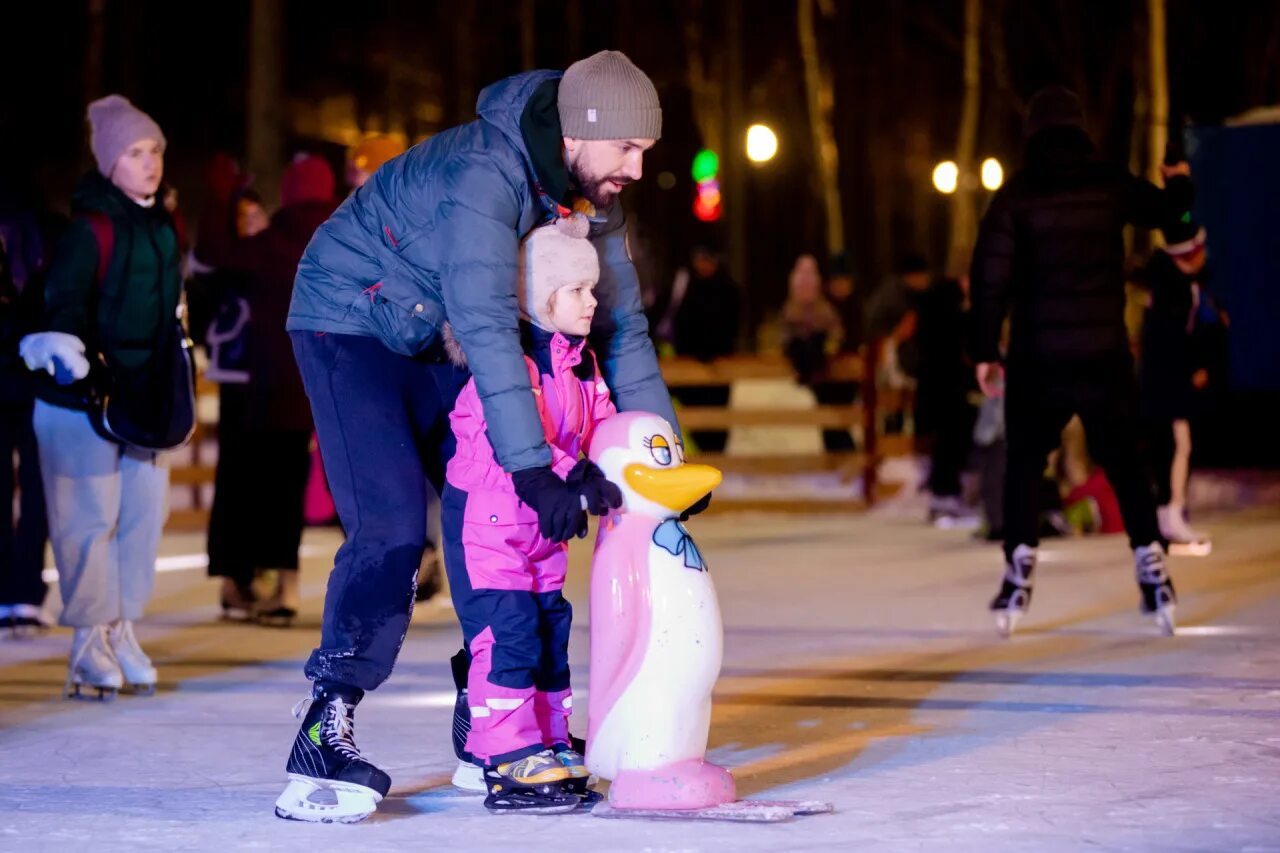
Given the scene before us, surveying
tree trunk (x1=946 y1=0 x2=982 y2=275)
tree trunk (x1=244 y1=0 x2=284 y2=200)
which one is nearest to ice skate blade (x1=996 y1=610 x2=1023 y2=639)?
tree trunk (x1=244 y1=0 x2=284 y2=200)

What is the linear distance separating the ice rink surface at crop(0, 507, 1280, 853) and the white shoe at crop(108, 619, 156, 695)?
12 centimetres

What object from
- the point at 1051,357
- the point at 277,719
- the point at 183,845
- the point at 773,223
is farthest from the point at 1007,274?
the point at 773,223

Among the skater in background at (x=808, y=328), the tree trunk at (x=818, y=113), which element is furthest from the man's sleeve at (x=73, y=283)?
the tree trunk at (x=818, y=113)

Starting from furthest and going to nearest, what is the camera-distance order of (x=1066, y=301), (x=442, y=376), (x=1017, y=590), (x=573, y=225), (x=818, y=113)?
(x=818, y=113) < (x=1017, y=590) < (x=1066, y=301) < (x=442, y=376) < (x=573, y=225)

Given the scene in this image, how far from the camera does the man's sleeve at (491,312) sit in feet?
14.5

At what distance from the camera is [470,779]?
4.89 meters

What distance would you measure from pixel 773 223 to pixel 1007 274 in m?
50.7

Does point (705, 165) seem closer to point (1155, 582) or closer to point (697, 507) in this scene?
point (1155, 582)

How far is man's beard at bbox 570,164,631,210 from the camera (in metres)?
4.57

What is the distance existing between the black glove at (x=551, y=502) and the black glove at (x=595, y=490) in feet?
0.18

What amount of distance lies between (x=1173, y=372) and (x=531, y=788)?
694 cm

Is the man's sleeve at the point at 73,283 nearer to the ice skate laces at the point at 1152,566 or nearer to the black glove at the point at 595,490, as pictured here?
the black glove at the point at 595,490

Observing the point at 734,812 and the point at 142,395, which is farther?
the point at 142,395

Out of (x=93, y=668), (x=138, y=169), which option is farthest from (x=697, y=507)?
(x=138, y=169)
